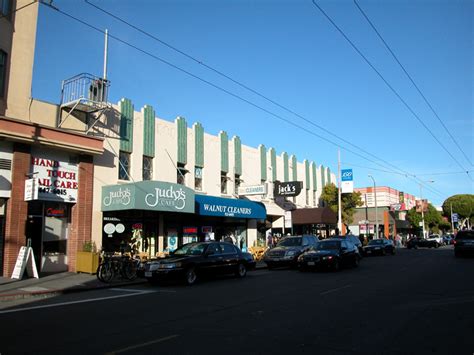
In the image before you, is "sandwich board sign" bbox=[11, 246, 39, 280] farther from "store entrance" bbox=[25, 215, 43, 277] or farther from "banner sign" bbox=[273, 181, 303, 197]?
"banner sign" bbox=[273, 181, 303, 197]

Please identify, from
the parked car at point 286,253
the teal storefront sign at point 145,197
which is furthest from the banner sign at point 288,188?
the teal storefront sign at point 145,197

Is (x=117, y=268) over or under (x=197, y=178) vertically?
under

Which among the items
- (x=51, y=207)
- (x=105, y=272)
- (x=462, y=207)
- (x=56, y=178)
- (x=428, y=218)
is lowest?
(x=105, y=272)

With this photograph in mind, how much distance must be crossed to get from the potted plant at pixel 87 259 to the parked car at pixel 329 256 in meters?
8.72

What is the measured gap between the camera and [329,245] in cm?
2031

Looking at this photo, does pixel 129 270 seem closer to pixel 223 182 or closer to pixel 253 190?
pixel 253 190

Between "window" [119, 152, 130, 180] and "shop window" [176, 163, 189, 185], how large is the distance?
10.5ft

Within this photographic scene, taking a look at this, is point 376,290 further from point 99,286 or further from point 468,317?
point 99,286

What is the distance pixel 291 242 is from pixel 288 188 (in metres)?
7.25

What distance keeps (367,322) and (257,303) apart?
10.0ft

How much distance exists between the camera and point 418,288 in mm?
12688

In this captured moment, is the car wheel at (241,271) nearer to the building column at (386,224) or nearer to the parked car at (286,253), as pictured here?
the parked car at (286,253)

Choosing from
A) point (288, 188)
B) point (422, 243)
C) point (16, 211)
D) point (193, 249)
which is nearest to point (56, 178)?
point (16, 211)

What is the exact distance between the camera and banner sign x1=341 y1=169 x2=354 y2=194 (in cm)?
3347
